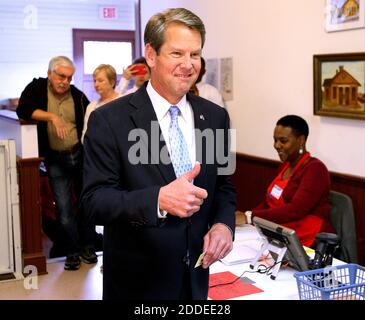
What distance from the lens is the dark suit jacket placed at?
1448mm

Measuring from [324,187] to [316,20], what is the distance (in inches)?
49.2

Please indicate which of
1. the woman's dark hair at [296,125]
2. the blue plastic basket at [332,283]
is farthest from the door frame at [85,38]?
the blue plastic basket at [332,283]

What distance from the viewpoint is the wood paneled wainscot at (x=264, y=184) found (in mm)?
3291

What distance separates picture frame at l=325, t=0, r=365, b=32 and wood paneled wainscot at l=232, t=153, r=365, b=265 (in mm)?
969

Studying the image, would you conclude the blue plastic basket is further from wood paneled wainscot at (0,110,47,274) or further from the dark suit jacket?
wood paneled wainscot at (0,110,47,274)

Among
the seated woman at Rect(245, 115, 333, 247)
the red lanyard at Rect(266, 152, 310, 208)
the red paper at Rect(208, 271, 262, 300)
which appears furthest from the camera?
the red lanyard at Rect(266, 152, 310, 208)

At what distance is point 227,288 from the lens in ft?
6.46

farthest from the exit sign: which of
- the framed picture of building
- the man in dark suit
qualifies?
→ the man in dark suit

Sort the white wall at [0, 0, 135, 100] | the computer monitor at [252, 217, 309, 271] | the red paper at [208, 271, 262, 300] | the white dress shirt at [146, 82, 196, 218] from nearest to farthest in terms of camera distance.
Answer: the white dress shirt at [146, 82, 196, 218]
the red paper at [208, 271, 262, 300]
the computer monitor at [252, 217, 309, 271]
the white wall at [0, 0, 135, 100]

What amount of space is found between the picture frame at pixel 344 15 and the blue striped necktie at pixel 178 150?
6.75 feet

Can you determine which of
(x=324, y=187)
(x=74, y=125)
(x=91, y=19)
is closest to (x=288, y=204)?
(x=324, y=187)

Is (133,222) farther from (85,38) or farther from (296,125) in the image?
(85,38)

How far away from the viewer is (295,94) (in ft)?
12.3

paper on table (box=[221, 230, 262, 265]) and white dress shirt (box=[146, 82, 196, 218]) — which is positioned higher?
white dress shirt (box=[146, 82, 196, 218])
